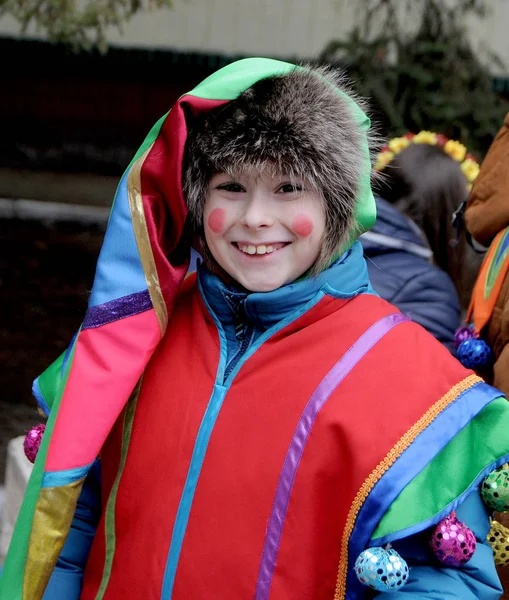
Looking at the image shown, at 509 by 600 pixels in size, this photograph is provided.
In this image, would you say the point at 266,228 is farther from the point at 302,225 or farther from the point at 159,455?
the point at 159,455

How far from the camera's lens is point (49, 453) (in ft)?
5.86

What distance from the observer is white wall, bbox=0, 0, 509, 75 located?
8.88m

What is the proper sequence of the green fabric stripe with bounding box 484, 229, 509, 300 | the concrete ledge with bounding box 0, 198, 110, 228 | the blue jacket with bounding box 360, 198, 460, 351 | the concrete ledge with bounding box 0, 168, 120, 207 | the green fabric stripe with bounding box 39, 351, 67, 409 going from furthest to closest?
the concrete ledge with bounding box 0, 168, 120, 207, the concrete ledge with bounding box 0, 198, 110, 228, the blue jacket with bounding box 360, 198, 460, 351, the green fabric stripe with bounding box 484, 229, 509, 300, the green fabric stripe with bounding box 39, 351, 67, 409

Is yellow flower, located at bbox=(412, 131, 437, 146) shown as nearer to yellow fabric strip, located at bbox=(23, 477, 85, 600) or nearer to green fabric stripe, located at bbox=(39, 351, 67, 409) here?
green fabric stripe, located at bbox=(39, 351, 67, 409)

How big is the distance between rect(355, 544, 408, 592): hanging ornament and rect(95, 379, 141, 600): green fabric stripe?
1.91 feet

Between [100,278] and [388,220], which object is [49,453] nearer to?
[100,278]

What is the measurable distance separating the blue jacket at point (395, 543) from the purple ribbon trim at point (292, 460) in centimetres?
17

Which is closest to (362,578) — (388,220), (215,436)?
(215,436)

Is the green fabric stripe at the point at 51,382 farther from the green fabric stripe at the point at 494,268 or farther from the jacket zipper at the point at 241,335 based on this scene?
the green fabric stripe at the point at 494,268

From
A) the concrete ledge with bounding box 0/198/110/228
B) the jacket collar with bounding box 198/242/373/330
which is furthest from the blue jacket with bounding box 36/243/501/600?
the concrete ledge with bounding box 0/198/110/228

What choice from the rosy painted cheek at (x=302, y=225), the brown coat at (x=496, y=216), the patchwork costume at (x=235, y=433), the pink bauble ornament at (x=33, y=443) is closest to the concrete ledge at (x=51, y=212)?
the brown coat at (x=496, y=216)

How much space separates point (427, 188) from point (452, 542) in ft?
6.38

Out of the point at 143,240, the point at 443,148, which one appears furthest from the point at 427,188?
the point at 143,240

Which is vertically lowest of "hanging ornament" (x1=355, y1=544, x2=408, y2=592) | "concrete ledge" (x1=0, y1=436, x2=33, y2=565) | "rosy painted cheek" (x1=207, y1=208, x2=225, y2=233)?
"concrete ledge" (x1=0, y1=436, x2=33, y2=565)
